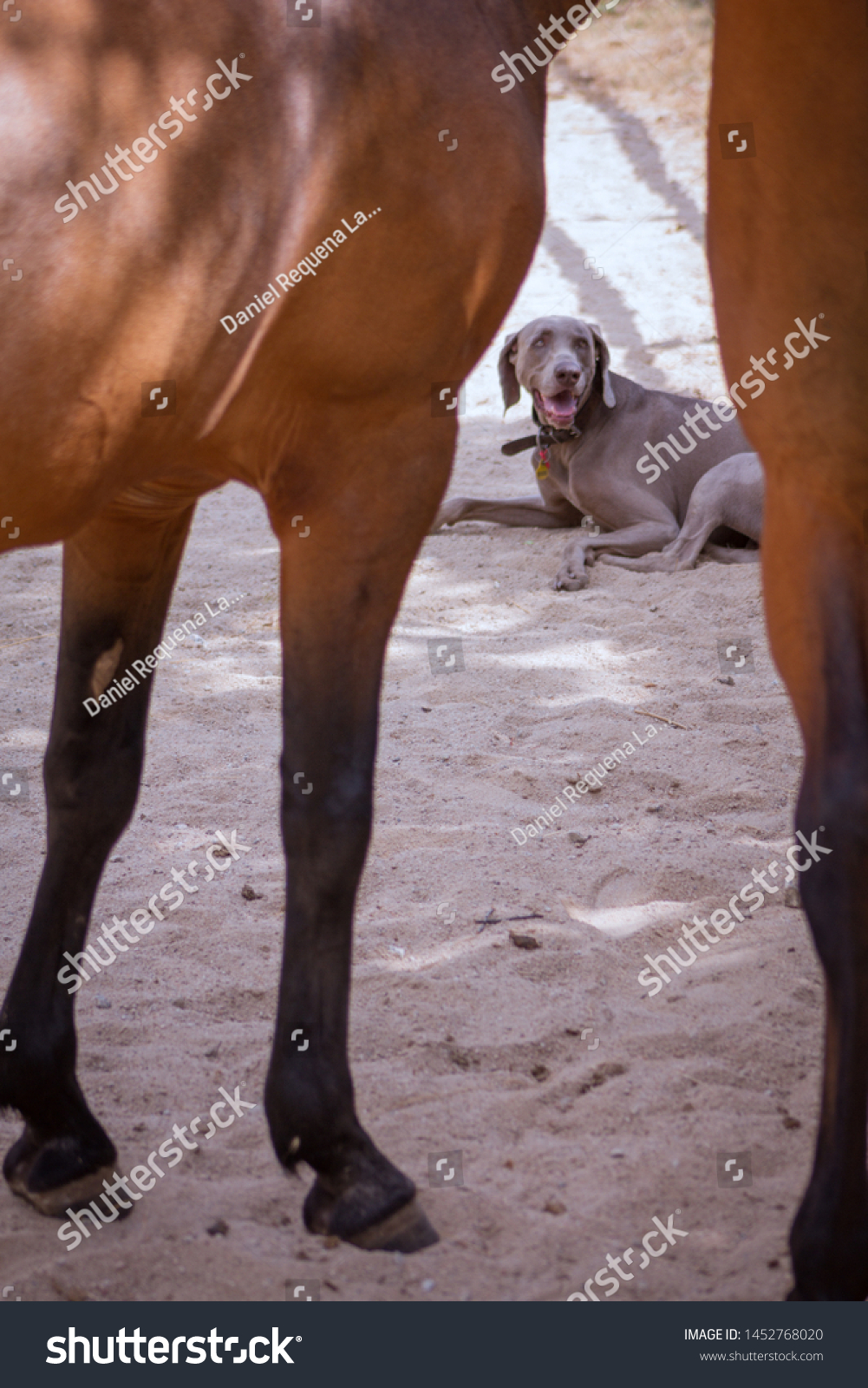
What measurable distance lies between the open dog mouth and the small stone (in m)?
4.09

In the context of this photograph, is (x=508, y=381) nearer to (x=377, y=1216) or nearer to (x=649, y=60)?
(x=377, y=1216)

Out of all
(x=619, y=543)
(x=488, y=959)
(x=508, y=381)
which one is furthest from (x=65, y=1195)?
(x=508, y=381)

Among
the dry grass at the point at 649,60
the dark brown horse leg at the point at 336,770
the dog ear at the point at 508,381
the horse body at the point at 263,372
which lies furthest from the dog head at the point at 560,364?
the dry grass at the point at 649,60

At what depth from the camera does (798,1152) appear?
224 centimetres

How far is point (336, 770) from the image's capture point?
80.0 inches

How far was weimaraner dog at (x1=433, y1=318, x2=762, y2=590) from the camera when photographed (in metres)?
6.32

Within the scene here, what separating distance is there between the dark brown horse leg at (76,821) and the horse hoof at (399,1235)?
1.67ft

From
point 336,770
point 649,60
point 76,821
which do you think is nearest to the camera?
point 336,770

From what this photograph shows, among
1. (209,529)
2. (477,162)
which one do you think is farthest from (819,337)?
(209,529)

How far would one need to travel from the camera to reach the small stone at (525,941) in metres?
2.98

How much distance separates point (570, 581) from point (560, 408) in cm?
118

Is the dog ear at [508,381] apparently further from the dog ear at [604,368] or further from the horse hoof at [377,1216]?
the horse hoof at [377,1216]
